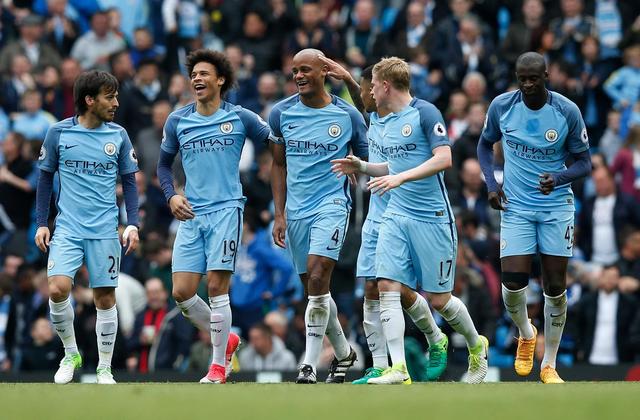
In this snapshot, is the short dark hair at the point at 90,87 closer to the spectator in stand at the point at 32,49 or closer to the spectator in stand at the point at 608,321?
the spectator in stand at the point at 608,321

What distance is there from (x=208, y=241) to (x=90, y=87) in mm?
1882

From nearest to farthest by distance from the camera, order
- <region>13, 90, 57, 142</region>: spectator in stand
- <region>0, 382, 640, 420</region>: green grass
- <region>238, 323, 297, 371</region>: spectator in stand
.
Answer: <region>0, 382, 640, 420</region>: green grass < <region>238, 323, 297, 371</region>: spectator in stand < <region>13, 90, 57, 142</region>: spectator in stand

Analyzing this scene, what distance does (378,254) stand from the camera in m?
14.3

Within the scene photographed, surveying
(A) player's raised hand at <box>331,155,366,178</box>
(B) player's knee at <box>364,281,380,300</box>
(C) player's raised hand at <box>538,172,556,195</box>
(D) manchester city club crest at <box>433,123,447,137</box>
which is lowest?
(B) player's knee at <box>364,281,380,300</box>

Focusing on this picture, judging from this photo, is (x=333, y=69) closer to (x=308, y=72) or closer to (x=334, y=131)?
(x=308, y=72)

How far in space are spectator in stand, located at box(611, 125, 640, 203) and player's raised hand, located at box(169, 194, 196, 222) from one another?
9373 millimetres

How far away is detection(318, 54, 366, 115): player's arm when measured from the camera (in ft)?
48.8

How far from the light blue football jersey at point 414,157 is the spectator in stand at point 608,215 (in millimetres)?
7496

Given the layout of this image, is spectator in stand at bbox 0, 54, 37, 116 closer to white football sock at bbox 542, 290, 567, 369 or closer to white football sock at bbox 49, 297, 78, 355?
white football sock at bbox 49, 297, 78, 355

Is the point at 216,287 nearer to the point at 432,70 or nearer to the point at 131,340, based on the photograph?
the point at 131,340

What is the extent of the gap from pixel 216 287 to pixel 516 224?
115 inches

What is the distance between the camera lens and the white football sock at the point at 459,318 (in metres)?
14.6

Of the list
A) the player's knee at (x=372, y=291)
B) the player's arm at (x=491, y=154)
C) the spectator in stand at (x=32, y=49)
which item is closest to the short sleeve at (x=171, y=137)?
the player's knee at (x=372, y=291)

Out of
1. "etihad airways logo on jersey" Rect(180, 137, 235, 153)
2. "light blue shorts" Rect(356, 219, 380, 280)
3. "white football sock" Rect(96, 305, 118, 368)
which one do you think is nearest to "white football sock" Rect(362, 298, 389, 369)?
"light blue shorts" Rect(356, 219, 380, 280)
